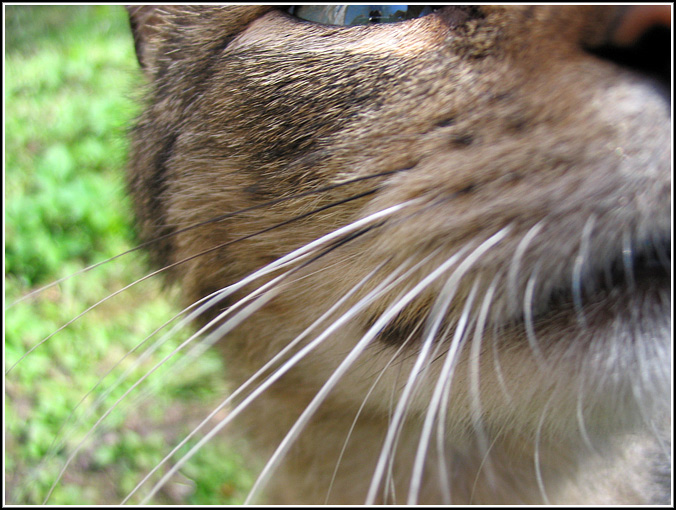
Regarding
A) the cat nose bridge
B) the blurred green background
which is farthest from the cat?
the blurred green background

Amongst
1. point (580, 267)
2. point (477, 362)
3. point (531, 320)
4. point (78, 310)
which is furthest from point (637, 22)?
point (78, 310)

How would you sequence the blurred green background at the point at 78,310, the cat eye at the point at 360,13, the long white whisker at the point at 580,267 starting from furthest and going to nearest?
the blurred green background at the point at 78,310, the cat eye at the point at 360,13, the long white whisker at the point at 580,267

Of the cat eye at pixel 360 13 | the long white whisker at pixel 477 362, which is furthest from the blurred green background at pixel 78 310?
the long white whisker at pixel 477 362

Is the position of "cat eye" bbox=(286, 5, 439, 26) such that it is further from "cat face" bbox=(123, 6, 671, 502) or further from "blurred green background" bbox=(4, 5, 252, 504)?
"blurred green background" bbox=(4, 5, 252, 504)

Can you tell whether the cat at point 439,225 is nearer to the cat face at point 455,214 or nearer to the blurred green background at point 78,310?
the cat face at point 455,214

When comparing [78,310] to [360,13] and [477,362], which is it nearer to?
[360,13]

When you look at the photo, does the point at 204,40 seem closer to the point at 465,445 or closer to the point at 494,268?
the point at 494,268
